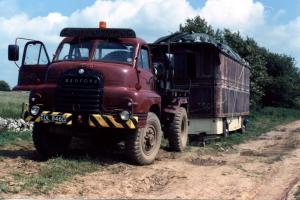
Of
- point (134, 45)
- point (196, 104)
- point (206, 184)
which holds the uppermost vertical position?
point (134, 45)

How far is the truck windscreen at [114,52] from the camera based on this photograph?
997 centimetres

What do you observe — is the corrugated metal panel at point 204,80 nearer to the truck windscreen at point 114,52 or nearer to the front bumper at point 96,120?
the truck windscreen at point 114,52

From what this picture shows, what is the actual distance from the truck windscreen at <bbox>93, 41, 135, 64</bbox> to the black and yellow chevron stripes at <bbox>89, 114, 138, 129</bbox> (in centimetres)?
134

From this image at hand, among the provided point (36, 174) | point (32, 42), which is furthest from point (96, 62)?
point (36, 174)

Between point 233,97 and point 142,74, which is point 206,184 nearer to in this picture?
point 142,74

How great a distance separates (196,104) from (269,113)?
2161cm

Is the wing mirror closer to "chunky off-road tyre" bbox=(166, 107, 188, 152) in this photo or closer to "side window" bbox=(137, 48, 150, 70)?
"side window" bbox=(137, 48, 150, 70)

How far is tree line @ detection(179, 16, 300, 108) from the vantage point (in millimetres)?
34719

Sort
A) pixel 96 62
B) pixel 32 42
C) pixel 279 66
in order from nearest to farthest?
pixel 96 62 < pixel 32 42 < pixel 279 66

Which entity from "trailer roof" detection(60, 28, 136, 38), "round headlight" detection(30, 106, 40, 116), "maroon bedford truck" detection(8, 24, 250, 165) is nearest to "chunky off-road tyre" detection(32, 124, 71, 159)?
"maroon bedford truck" detection(8, 24, 250, 165)

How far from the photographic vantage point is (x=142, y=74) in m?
10.1

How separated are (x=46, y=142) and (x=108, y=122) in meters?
1.76

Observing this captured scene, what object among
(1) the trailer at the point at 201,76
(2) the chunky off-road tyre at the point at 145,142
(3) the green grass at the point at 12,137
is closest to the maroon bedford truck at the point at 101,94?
(2) the chunky off-road tyre at the point at 145,142

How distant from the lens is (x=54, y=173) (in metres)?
8.21
